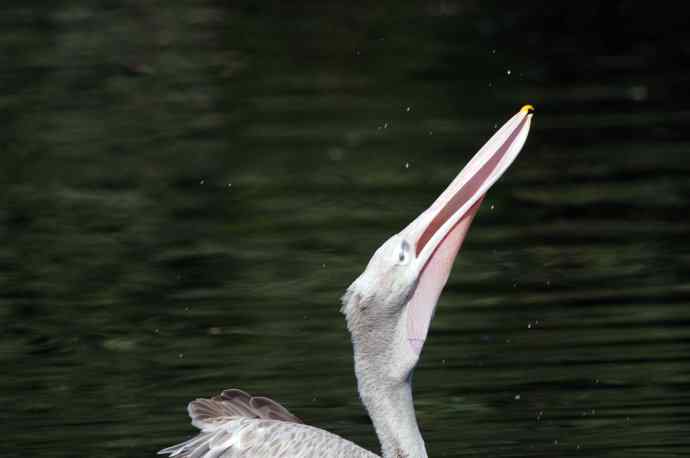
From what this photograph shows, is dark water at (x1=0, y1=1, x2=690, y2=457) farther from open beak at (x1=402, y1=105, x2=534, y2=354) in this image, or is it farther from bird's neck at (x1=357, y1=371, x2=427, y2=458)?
open beak at (x1=402, y1=105, x2=534, y2=354)

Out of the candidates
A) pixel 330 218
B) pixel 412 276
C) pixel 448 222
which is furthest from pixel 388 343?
pixel 330 218

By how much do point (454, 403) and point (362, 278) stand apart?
62.8 inches

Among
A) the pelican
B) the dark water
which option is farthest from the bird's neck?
the dark water

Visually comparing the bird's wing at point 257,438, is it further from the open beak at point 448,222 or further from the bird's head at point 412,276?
the open beak at point 448,222

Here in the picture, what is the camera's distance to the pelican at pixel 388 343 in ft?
17.6

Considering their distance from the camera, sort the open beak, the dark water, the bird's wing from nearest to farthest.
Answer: the bird's wing, the open beak, the dark water

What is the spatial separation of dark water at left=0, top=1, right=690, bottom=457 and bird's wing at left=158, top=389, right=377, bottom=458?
0.91m

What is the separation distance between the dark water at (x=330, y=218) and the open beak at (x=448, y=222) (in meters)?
0.94

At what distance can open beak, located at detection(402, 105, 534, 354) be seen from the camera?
18.1 ft

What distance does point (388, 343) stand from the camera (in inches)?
214

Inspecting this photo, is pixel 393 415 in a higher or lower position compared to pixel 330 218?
higher

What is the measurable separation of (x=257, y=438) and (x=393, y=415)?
41 centimetres

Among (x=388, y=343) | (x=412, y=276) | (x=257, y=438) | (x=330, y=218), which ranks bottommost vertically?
(x=330, y=218)

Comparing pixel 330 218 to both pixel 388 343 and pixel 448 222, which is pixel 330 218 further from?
pixel 388 343
